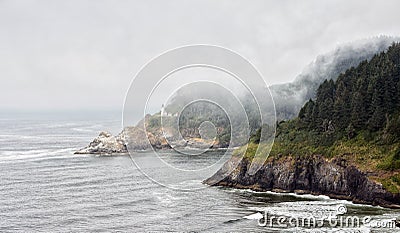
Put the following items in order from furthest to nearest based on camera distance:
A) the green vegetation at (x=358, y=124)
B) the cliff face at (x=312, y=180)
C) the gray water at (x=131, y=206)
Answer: the green vegetation at (x=358, y=124), the cliff face at (x=312, y=180), the gray water at (x=131, y=206)

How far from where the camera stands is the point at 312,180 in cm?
6762

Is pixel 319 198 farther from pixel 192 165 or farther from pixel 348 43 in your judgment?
pixel 348 43

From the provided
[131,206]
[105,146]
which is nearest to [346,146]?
[131,206]

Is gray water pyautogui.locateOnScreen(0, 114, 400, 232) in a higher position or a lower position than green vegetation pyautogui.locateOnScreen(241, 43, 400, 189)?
lower

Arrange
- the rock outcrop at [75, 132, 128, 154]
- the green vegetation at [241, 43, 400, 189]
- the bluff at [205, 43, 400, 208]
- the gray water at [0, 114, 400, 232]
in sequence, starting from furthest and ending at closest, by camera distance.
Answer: the rock outcrop at [75, 132, 128, 154] < the green vegetation at [241, 43, 400, 189] < the bluff at [205, 43, 400, 208] < the gray water at [0, 114, 400, 232]

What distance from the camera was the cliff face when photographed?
58.9 m

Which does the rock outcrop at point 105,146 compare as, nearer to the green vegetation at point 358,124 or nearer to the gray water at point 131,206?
the gray water at point 131,206

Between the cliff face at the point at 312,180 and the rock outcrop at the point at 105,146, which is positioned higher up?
the rock outcrop at the point at 105,146

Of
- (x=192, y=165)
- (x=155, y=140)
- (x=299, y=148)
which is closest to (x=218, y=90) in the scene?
(x=299, y=148)

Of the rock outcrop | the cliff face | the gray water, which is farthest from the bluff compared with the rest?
the rock outcrop

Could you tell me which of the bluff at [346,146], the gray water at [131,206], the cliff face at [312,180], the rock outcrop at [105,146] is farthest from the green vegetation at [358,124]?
the rock outcrop at [105,146]

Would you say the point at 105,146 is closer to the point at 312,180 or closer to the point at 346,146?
the point at 312,180

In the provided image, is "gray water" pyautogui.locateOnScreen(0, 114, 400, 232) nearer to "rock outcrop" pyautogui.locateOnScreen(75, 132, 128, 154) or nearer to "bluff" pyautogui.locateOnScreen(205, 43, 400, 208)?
"bluff" pyautogui.locateOnScreen(205, 43, 400, 208)

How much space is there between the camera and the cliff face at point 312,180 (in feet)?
193
